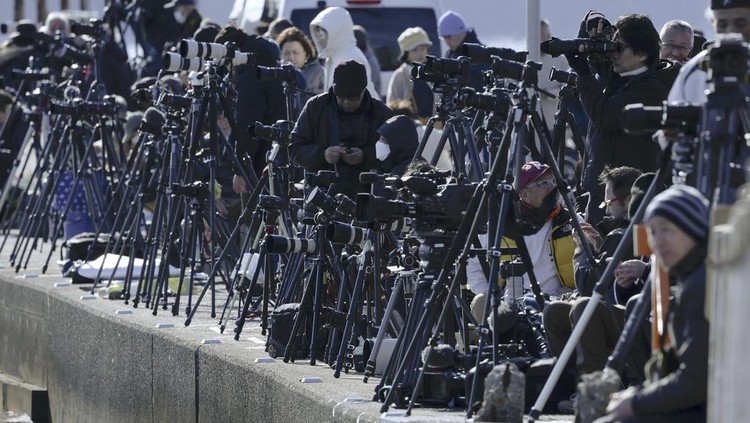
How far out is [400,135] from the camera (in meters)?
9.17

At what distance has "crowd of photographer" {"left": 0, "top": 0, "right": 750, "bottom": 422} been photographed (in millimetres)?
5641

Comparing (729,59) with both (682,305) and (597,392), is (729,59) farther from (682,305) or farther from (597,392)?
(597,392)

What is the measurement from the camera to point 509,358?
711 centimetres

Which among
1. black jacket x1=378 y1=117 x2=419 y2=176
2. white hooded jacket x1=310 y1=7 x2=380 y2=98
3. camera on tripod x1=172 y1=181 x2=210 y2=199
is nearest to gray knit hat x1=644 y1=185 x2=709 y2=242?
black jacket x1=378 y1=117 x2=419 y2=176

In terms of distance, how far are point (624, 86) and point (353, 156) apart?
5.05 feet

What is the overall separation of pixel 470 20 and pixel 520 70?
290 inches

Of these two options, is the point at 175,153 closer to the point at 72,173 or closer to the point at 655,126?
the point at 72,173

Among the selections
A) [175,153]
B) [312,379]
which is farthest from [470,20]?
[312,379]

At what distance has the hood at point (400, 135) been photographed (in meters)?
9.16

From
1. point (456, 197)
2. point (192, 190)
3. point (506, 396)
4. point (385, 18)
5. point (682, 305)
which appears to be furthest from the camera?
point (385, 18)

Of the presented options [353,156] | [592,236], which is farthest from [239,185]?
[592,236]

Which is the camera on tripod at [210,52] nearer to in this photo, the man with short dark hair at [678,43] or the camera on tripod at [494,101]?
the man with short dark hair at [678,43]

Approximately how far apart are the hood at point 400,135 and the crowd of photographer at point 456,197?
1 cm

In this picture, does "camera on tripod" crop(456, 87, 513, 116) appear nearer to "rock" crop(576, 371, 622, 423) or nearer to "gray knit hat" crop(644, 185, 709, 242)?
"rock" crop(576, 371, 622, 423)
